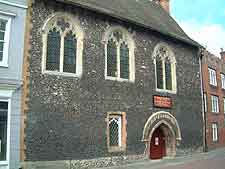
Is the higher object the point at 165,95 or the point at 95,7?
the point at 95,7

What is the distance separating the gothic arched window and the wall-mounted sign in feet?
1.98

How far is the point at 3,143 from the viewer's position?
12.7 metres

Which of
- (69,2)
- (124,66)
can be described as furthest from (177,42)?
(69,2)

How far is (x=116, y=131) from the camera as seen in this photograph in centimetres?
1667

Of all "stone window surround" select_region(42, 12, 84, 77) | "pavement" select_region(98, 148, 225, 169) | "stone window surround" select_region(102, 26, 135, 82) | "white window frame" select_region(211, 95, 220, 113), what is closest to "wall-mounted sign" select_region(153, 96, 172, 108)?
"stone window surround" select_region(102, 26, 135, 82)

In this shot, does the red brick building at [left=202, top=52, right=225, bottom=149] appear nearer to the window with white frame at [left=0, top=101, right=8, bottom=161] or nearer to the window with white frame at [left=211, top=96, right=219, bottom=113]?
the window with white frame at [left=211, top=96, right=219, bottom=113]

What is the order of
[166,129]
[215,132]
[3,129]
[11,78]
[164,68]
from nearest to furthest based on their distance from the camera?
[3,129] → [11,78] → [166,129] → [164,68] → [215,132]

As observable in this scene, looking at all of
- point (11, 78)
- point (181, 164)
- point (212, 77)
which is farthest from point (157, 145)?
point (212, 77)

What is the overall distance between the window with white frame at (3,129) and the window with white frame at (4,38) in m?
1.81

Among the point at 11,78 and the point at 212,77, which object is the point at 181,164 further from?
the point at 212,77

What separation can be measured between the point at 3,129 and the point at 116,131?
20.5ft

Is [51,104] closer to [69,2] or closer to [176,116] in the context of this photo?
[69,2]

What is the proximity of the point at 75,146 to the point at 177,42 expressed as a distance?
10.9 m

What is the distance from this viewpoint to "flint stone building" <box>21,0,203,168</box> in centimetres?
1398
